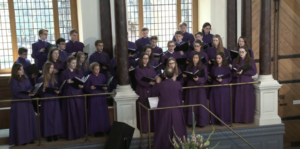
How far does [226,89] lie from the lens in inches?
313

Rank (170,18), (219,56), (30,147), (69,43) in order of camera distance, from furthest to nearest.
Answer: (170,18) < (69,43) < (219,56) < (30,147)

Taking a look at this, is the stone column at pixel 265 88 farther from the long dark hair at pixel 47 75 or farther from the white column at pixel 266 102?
the long dark hair at pixel 47 75

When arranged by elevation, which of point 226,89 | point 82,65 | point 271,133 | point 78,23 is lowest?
point 271,133

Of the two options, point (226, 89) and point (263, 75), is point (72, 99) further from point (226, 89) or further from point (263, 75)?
point (263, 75)

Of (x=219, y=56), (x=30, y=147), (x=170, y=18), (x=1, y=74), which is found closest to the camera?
(x=30, y=147)

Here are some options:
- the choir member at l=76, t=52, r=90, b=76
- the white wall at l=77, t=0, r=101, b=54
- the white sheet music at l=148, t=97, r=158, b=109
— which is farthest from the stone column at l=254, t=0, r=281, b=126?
the white wall at l=77, t=0, r=101, b=54

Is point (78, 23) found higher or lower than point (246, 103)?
higher

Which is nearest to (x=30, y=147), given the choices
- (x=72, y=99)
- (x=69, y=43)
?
(x=72, y=99)

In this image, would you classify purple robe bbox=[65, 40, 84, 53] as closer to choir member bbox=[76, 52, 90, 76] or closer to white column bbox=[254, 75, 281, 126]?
choir member bbox=[76, 52, 90, 76]

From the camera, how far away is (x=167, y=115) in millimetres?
6656

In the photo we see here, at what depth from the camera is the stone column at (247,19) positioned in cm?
981

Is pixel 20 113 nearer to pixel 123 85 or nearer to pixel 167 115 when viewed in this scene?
pixel 123 85

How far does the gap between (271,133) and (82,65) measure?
4.37 meters

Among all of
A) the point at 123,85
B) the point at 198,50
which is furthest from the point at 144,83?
the point at 198,50
